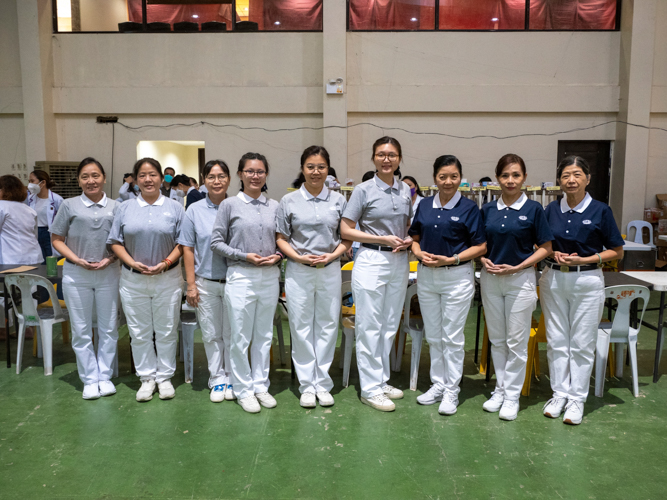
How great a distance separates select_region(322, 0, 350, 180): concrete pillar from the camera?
343 inches

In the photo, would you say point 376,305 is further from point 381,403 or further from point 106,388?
point 106,388

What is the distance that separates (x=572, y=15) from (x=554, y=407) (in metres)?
8.20

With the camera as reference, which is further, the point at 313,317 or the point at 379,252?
the point at 313,317

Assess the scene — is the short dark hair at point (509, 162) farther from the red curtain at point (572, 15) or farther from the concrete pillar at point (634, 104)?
the red curtain at point (572, 15)

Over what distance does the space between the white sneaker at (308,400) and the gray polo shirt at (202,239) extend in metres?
0.93

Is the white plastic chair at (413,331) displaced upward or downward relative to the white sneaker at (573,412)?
upward

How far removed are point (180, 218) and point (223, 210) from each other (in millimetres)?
376

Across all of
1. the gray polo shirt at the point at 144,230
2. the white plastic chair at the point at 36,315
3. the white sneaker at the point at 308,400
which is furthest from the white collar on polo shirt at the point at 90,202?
the white sneaker at the point at 308,400

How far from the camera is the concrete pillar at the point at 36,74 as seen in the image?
8.74m

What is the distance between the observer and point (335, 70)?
28.8 feet

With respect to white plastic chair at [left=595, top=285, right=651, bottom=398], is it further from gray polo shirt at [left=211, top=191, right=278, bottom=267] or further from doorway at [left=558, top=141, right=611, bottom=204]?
doorway at [left=558, top=141, right=611, bottom=204]

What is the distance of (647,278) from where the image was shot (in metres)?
3.73

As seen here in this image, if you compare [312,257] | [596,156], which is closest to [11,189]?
[312,257]

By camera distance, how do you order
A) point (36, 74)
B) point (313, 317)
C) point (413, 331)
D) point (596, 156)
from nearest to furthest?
point (313, 317)
point (413, 331)
point (36, 74)
point (596, 156)
